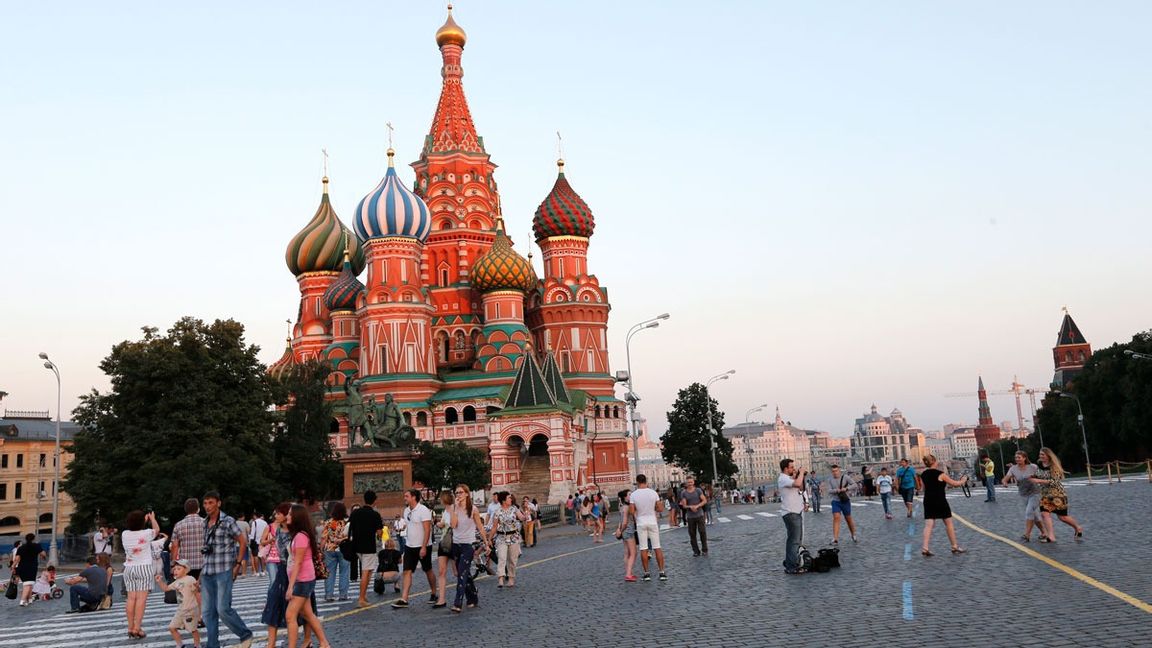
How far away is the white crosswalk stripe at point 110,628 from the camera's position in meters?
13.2

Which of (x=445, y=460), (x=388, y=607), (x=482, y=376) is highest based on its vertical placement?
(x=482, y=376)

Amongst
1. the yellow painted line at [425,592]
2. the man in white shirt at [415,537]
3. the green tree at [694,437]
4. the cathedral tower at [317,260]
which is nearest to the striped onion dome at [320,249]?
the cathedral tower at [317,260]

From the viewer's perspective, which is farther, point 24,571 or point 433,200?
point 433,200

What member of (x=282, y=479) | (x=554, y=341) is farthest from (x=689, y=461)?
(x=282, y=479)

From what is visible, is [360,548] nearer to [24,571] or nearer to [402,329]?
[24,571]

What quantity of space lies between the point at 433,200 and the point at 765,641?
69.7m

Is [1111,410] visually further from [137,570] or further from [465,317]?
[137,570]

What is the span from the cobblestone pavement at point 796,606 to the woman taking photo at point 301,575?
4.15 feet

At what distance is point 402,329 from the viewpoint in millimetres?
65938

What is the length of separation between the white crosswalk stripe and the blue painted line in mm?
7910

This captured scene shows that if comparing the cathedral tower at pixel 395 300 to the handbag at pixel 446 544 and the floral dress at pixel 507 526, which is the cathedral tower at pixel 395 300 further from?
the handbag at pixel 446 544

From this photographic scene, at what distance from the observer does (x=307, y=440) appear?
52.2m

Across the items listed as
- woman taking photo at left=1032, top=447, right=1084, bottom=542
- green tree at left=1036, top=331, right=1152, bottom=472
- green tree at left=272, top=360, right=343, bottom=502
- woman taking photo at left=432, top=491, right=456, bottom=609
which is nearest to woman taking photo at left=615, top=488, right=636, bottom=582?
woman taking photo at left=432, top=491, right=456, bottom=609

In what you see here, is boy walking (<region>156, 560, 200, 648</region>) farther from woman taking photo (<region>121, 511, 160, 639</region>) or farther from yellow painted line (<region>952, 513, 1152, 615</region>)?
yellow painted line (<region>952, 513, 1152, 615</region>)
